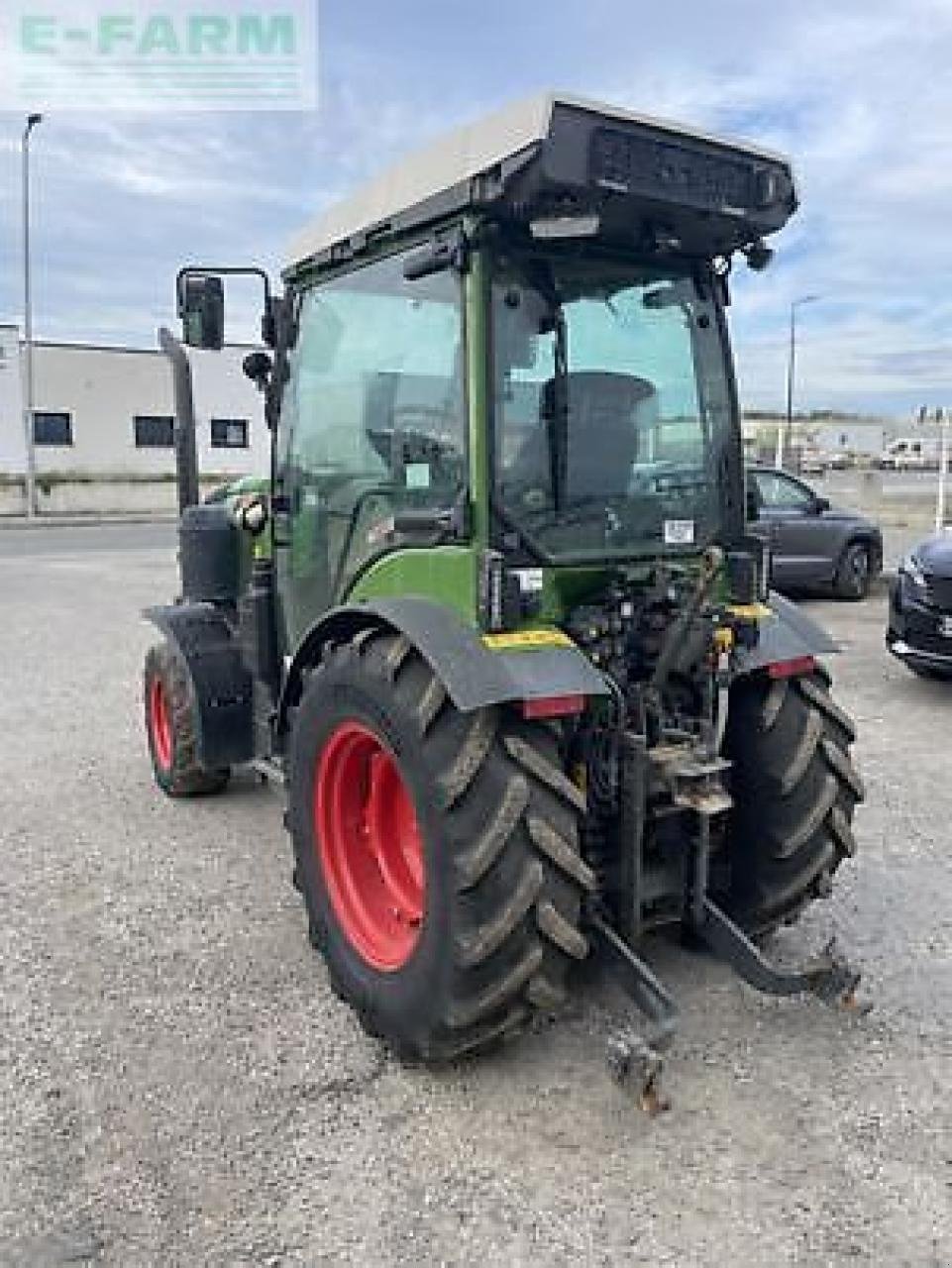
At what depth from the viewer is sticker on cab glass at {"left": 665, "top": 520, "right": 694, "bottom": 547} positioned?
11.0 feet

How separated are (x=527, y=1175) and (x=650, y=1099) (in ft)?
1.20

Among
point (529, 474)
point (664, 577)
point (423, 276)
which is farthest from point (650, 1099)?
point (423, 276)

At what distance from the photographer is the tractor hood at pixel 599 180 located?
2662 mm

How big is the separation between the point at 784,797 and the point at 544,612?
1010 mm

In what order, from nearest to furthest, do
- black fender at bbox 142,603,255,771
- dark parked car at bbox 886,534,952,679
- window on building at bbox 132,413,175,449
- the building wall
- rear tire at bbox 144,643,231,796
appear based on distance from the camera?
black fender at bbox 142,603,255,771 < rear tire at bbox 144,643,231,796 < dark parked car at bbox 886,534,952,679 < the building wall < window on building at bbox 132,413,175,449

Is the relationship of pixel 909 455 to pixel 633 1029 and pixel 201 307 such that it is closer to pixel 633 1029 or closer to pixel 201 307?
pixel 201 307

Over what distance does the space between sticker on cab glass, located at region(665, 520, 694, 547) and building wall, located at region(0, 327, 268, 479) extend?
1192 inches

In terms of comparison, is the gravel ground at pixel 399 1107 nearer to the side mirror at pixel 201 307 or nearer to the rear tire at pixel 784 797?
the rear tire at pixel 784 797

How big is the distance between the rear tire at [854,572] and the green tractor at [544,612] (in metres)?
8.99

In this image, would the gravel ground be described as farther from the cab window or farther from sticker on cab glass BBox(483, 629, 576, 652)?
the cab window

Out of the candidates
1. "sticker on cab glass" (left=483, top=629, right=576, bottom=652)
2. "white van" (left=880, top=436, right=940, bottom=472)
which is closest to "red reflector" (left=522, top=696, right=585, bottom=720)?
"sticker on cab glass" (left=483, top=629, right=576, bottom=652)

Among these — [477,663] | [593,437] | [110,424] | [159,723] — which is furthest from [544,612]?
[110,424]

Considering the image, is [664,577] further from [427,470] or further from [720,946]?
[720,946]

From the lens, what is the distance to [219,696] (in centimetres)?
471
